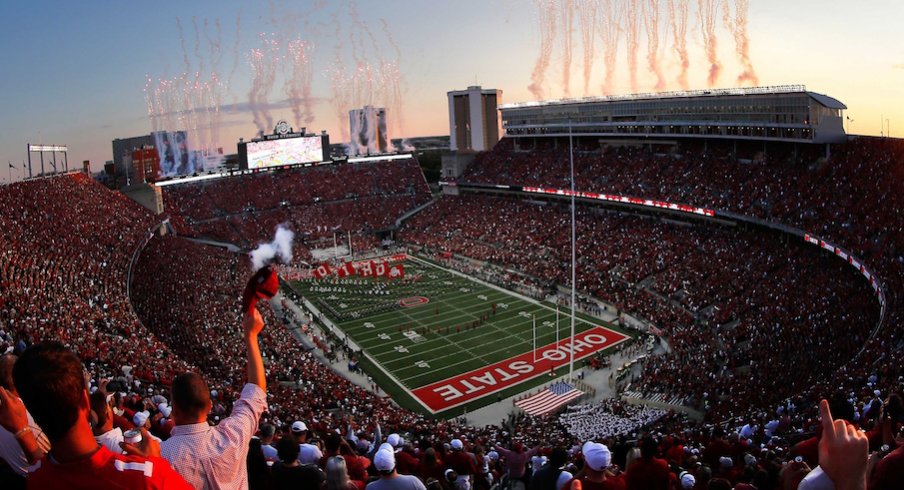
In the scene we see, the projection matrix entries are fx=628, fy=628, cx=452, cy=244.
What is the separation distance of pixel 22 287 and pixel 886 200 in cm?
3252

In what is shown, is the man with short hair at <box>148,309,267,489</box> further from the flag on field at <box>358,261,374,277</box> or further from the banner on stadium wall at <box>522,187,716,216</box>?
the flag on field at <box>358,261,374,277</box>

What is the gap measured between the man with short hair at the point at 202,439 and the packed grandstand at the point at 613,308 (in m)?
0.15

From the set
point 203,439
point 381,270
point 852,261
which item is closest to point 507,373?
point 852,261

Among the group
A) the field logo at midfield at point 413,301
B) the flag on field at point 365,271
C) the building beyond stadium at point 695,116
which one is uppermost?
the building beyond stadium at point 695,116

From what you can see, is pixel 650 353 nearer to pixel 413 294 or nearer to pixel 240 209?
pixel 413 294

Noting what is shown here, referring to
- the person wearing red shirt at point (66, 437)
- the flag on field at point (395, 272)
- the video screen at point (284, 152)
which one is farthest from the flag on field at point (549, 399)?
the video screen at point (284, 152)

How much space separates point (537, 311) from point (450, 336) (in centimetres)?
569

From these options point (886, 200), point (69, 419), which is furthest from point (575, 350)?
point (69, 419)

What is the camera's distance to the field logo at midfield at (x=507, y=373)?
23703mm

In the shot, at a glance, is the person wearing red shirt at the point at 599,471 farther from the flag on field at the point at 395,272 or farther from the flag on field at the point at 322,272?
the flag on field at the point at 322,272

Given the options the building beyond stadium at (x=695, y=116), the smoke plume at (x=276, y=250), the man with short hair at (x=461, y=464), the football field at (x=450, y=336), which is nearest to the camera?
the man with short hair at (x=461, y=464)

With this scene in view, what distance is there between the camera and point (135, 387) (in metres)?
13.1

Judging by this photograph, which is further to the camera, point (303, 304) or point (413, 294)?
point (413, 294)

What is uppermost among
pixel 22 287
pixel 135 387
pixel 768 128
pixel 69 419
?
pixel 768 128
